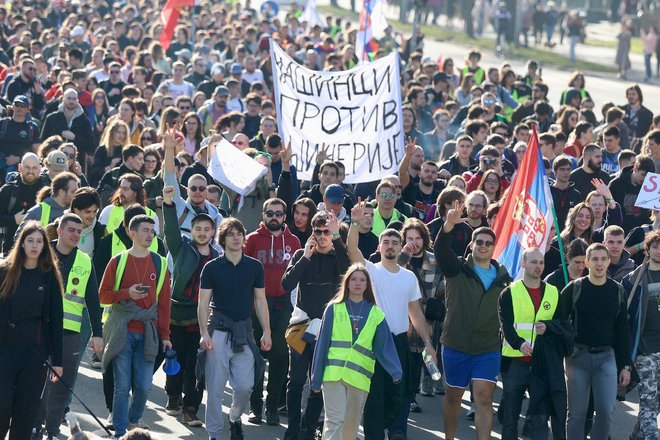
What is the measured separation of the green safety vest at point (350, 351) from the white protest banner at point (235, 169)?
3.86 m

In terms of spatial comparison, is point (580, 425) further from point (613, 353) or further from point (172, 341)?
point (172, 341)

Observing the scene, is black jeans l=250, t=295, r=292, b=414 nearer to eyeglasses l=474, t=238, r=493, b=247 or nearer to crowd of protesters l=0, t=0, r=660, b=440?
crowd of protesters l=0, t=0, r=660, b=440

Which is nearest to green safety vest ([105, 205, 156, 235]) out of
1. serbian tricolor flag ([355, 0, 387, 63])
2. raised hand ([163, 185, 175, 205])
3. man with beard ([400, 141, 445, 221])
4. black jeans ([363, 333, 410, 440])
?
raised hand ([163, 185, 175, 205])

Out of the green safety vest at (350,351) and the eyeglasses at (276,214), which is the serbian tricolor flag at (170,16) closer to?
the eyeglasses at (276,214)

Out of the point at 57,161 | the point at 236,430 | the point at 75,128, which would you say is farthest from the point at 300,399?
the point at 75,128

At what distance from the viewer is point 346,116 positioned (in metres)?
16.7

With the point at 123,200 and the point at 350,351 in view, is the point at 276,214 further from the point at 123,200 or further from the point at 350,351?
the point at 350,351

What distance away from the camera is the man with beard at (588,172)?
15.8 meters

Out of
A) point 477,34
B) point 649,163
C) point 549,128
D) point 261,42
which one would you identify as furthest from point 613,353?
point 477,34

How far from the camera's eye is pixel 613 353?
445 inches

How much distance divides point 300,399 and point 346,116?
19.0ft

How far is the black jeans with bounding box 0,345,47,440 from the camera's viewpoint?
9.96m

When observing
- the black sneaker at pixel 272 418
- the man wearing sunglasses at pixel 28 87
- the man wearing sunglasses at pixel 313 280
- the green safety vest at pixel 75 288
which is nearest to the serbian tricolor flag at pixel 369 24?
the man wearing sunglasses at pixel 28 87

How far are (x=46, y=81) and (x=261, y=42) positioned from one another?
789 centimetres
